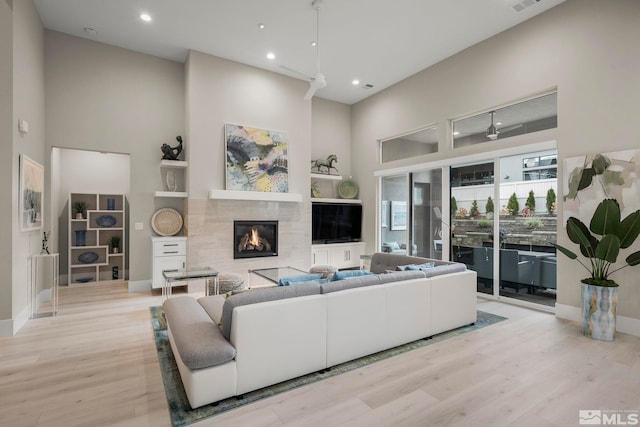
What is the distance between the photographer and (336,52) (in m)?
5.54

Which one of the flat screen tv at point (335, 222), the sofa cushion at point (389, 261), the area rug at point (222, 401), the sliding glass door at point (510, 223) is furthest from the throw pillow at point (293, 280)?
the flat screen tv at point (335, 222)

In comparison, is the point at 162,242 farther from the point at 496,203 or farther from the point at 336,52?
the point at 496,203

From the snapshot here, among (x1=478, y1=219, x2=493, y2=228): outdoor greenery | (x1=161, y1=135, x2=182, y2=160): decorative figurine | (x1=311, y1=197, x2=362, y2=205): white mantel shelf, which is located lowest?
(x1=478, y1=219, x2=493, y2=228): outdoor greenery

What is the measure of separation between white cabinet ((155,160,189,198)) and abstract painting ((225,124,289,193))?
2.65 feet

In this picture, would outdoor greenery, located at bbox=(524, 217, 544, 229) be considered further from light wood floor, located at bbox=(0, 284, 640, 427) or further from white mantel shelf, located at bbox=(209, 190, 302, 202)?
white mantel shelf, located at bbox=(209, 190, 302, 202)

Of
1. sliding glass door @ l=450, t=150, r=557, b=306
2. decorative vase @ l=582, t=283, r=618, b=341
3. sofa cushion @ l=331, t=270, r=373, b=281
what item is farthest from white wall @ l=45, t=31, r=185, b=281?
decorative vase @ l=582, t=283, r=618, b=341

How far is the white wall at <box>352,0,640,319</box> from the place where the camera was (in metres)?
3.74

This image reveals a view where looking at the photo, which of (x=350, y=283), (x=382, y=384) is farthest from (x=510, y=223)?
(x=382, y=384)

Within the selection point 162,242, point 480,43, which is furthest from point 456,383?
point 480,43

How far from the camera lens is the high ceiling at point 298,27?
170 inches

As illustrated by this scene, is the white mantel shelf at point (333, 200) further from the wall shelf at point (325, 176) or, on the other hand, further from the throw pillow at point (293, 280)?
the throw pillow at point (293, 280)

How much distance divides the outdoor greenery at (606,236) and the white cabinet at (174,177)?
18.7ft

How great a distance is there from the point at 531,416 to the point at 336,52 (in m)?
5.48

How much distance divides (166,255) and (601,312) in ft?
19.5
